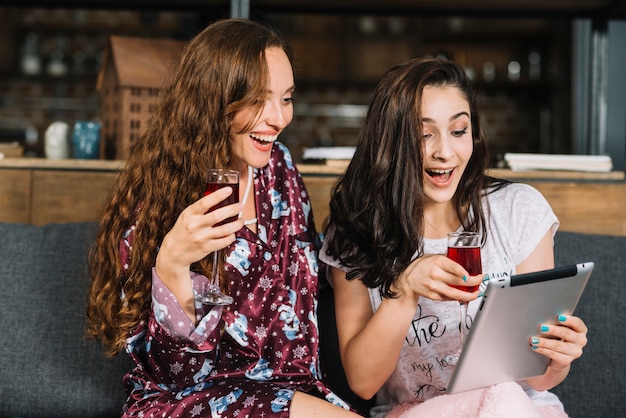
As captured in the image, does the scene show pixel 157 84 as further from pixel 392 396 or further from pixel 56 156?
pixel 392 396

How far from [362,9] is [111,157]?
1.04 m

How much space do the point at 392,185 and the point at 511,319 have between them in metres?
0.48

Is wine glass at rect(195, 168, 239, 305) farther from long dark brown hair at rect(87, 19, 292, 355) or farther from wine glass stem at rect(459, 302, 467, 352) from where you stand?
wine glass stem at rect(459, 302, 467, 352)

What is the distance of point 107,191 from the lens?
8.09 feet

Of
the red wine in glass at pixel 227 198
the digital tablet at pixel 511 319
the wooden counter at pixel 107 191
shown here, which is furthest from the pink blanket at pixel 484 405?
the wooden counter at pixel 107 191

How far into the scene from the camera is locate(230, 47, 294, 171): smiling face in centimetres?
174

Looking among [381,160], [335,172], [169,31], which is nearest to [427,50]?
[169,31]

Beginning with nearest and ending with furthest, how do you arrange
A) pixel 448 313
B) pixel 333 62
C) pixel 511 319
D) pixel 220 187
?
pixel 511 319 < pixel 220 187 < pixel 448 313 < pixel 333 62

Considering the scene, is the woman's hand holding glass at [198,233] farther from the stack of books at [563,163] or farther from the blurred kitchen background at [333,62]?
the blurred kitchen background at [333,62]

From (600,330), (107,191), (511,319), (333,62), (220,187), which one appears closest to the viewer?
(511,319)

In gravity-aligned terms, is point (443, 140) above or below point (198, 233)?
above

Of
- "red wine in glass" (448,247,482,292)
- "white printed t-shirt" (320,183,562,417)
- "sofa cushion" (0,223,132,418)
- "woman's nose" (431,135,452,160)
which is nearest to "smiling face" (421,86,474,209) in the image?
"woman's nose" (431,135,452,160)

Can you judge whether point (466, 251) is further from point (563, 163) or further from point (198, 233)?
point (563, 163)

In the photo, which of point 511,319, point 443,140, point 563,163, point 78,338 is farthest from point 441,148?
point 78,338
